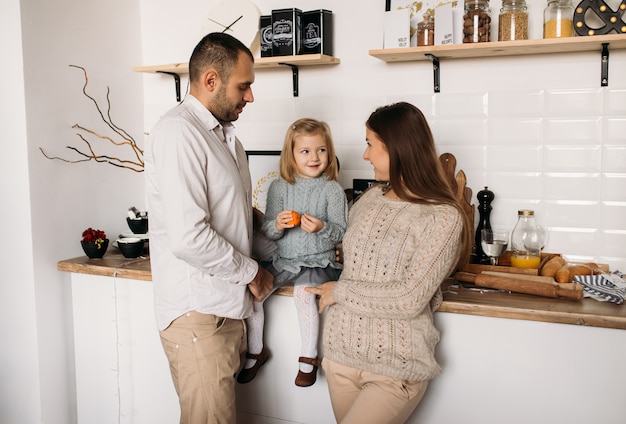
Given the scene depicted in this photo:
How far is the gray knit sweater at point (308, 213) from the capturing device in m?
2.19

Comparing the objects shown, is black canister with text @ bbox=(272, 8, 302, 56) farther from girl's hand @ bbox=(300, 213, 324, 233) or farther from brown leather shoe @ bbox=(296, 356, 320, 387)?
brown leather shoe @ bbox=(296, 356, 320, 387)

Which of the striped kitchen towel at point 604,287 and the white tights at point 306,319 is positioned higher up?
the striped kitchen towel at point 604,287

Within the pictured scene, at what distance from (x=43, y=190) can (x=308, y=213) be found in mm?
1065

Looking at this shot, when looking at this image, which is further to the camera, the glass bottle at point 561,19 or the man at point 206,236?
the glass bottle at point 561,19

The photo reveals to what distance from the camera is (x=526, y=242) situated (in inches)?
91.3

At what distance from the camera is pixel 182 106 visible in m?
1.86

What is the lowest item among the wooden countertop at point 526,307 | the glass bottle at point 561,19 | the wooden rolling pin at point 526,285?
the wooden countertop at point 526,307

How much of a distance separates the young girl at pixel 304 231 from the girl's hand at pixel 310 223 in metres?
0.03

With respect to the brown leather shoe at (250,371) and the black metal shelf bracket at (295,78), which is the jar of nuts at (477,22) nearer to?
the black metal shelf bracket at (295,78)

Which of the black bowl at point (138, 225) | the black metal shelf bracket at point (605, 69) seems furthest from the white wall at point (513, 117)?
the black bowl at point (138, 225)

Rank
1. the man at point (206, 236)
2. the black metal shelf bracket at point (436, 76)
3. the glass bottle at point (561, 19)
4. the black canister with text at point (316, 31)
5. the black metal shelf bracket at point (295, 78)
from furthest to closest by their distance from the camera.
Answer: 1. the black metal shelf bracket at point (295, 78)
2. the black canister with text at point (316, 31)
3. the black metal shelf bracket at point (436, 76)
4. the glass bottle at point (561, 19)
5. the man at point (206, 236)

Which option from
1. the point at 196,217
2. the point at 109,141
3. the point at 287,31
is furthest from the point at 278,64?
the point at 196,217

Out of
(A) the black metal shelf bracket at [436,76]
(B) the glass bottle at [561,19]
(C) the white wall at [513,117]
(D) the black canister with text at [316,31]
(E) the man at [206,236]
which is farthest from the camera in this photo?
(D) the black canister with text at [316,31]

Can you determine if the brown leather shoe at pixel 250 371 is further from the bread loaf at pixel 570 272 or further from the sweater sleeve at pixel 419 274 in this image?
the bread loaf at pixel 570 272
